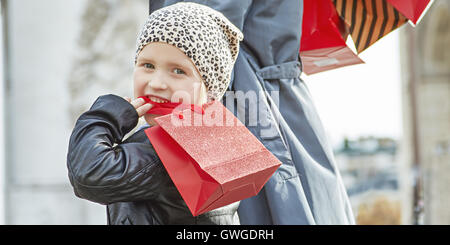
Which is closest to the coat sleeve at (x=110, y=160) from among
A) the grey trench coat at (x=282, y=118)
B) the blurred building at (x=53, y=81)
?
the grey trench coat at (x=282, y=118)

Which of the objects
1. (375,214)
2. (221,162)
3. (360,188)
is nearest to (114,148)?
(221,162)

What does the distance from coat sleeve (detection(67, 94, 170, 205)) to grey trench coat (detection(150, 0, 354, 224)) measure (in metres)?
0.35

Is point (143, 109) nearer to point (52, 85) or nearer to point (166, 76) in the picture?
point (166, 76)

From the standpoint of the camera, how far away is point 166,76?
941mm

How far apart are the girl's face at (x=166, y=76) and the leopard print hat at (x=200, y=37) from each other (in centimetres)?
1

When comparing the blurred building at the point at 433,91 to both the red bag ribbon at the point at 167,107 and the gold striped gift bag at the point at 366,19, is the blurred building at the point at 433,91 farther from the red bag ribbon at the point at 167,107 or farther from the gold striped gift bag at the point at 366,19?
the red bag ribbon at the point at 167,107

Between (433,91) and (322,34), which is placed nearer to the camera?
(322,34)

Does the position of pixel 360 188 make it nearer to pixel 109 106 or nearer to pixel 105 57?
pixel 105 57

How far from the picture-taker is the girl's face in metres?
0.94

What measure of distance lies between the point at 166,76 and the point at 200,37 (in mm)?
97

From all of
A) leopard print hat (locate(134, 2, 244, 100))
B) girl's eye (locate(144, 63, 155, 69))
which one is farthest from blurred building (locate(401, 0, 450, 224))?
girl's eye (locate(144, 63, 155, 69))

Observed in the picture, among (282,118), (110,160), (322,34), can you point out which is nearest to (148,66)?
(110,160)

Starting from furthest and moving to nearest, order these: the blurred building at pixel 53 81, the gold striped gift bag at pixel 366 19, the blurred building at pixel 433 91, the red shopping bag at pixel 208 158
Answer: the blurred building at pixel 433 91 → the blurred building at pixel 53 81 → the gold striped gift bag at pixel 366 19 → the red shopping bag at pixel 208 158

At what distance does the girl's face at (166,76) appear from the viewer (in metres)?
0.94
